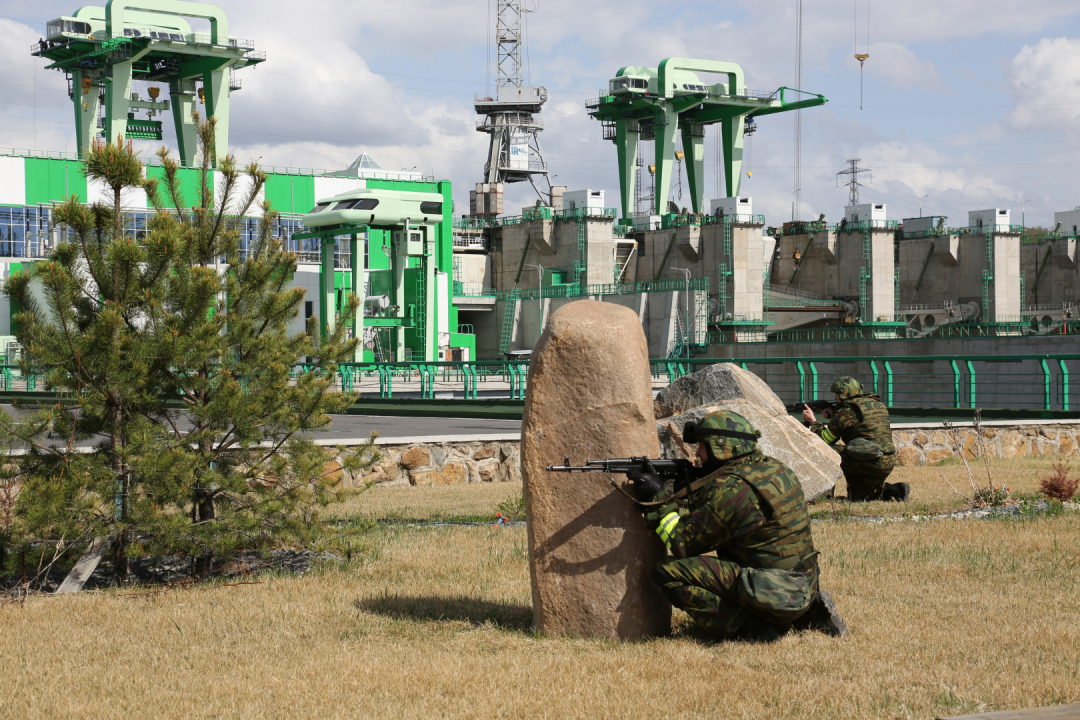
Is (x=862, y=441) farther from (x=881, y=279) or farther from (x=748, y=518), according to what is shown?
(x=881, y=279)

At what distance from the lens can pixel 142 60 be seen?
57.3 m

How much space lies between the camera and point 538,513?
18.3 feet

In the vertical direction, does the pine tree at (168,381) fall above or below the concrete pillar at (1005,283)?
below

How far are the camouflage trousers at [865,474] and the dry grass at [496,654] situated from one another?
3210 millimetres

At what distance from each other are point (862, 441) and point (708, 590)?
6065 mm

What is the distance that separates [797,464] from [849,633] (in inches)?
191

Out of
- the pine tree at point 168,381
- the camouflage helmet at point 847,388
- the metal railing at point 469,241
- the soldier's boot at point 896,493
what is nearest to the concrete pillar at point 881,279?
the metal railing at point 469,241

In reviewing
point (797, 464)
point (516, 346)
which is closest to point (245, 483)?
point (797, 464)

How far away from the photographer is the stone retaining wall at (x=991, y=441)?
15938 millimetres

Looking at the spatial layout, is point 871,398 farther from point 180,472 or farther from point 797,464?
point 180,472

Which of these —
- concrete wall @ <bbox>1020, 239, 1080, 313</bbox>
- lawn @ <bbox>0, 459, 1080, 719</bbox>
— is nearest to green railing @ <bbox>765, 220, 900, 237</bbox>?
concrete wall @ <bbox>1020, 239, 1080, 313</bbox>

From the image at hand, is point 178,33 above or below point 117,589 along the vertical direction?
above

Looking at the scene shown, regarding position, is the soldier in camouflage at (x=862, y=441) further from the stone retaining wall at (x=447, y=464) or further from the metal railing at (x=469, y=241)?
the metal railing at (x=469, y=241)

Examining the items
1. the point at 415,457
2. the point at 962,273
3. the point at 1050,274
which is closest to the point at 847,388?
the point at 415,457
